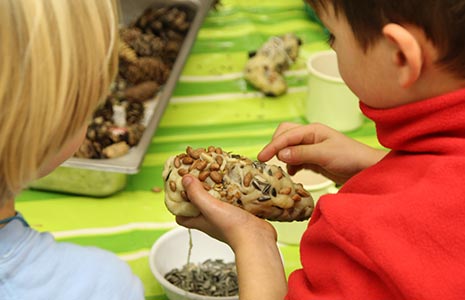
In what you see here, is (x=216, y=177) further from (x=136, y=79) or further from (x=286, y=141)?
(x=136, y=79)

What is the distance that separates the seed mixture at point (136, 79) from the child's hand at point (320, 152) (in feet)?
0.95

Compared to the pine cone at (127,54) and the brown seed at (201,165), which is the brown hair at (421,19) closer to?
the brown seed at (201,165)

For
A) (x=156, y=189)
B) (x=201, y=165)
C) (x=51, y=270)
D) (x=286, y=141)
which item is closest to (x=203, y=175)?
(x=201, y=165)

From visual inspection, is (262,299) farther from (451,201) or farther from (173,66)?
(173,66)

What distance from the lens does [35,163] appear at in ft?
1.67

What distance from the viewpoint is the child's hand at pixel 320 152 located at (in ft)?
2.69

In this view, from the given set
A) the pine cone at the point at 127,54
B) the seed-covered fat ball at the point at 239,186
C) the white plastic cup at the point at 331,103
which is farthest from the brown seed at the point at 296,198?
the pine cone at the point at 127,54

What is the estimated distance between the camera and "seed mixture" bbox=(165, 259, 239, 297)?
0.89 m

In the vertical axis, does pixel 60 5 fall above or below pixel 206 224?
above

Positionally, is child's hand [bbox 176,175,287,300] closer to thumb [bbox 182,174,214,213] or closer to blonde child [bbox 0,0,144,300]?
thumb [bbox 182,174,214,213]

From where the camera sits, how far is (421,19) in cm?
52

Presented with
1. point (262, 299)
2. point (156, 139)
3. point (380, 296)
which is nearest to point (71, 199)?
point (156, 139)

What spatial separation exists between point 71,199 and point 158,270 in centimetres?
23

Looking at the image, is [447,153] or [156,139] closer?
[447,153]
